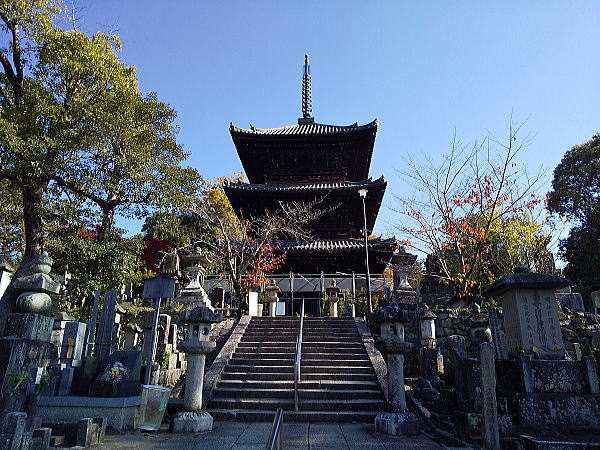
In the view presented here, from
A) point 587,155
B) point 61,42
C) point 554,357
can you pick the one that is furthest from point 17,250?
point 587,155

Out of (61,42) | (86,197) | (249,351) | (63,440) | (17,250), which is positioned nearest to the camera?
(63,440)

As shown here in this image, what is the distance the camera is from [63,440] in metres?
5.20

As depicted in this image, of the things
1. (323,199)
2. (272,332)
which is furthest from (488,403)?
(323,199)

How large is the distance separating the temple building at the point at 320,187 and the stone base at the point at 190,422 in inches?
511

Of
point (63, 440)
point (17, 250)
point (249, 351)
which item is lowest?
point (63, 440)

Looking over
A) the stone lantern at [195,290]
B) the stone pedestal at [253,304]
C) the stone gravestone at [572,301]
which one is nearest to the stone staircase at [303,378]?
the stone pedestal at [253,304]

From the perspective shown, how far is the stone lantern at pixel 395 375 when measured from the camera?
6.00 metres

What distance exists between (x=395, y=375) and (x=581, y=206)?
26085 mm

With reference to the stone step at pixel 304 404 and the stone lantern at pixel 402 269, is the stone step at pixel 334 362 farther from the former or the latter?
the stone lantern at pixel 402 269

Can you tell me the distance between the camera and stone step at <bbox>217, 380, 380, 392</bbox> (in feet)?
27.7

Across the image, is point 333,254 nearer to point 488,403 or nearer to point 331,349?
point 331,349

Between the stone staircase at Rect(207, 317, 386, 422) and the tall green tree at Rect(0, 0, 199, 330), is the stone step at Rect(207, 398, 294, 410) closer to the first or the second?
the stone staircase at Rect(207, 317, 386, 422)

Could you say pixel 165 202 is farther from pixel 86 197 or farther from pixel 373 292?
pixel 373 292

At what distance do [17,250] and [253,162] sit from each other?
14.0m
